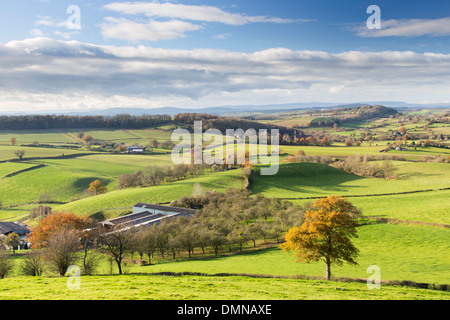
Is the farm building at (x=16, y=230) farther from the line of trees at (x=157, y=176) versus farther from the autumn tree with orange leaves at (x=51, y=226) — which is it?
the line of trees at (x=157, y=176)

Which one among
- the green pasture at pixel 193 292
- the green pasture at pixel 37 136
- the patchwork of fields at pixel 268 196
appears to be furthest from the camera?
the green pasture at pixel 37 136

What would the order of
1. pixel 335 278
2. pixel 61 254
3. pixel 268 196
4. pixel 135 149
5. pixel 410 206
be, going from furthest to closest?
pixel 135 149 → pixel 268 196 → pixel 410 206 → pixel 61 254 → pixel 335 278

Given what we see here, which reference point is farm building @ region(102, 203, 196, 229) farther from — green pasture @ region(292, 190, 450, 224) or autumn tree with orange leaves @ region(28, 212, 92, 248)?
green pasture @ region(292, 190, 450, 224)

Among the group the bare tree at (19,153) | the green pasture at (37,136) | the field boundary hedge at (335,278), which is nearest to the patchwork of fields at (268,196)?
the green pasture at (37,136)

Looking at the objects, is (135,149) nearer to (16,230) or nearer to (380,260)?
(16,230)

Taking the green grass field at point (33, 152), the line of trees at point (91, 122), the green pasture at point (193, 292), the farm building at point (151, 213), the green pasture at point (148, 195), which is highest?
the line of trees at point (91, 122)

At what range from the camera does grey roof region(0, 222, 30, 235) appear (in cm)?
5690

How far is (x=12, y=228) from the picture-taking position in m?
58.1

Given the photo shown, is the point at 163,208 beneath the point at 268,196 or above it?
beneath

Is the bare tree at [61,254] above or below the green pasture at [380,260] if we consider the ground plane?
above

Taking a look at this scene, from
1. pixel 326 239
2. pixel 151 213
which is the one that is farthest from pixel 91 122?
pixel 326 239

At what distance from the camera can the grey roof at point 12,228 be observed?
56903 millimetres

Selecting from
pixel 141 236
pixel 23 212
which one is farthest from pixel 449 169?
pixel 23 212

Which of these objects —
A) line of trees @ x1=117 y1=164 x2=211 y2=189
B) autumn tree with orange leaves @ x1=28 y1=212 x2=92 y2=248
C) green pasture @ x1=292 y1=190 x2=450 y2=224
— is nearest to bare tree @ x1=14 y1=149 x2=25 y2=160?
line of trees @ x1=117 y1=164 x2=211 y2=189
